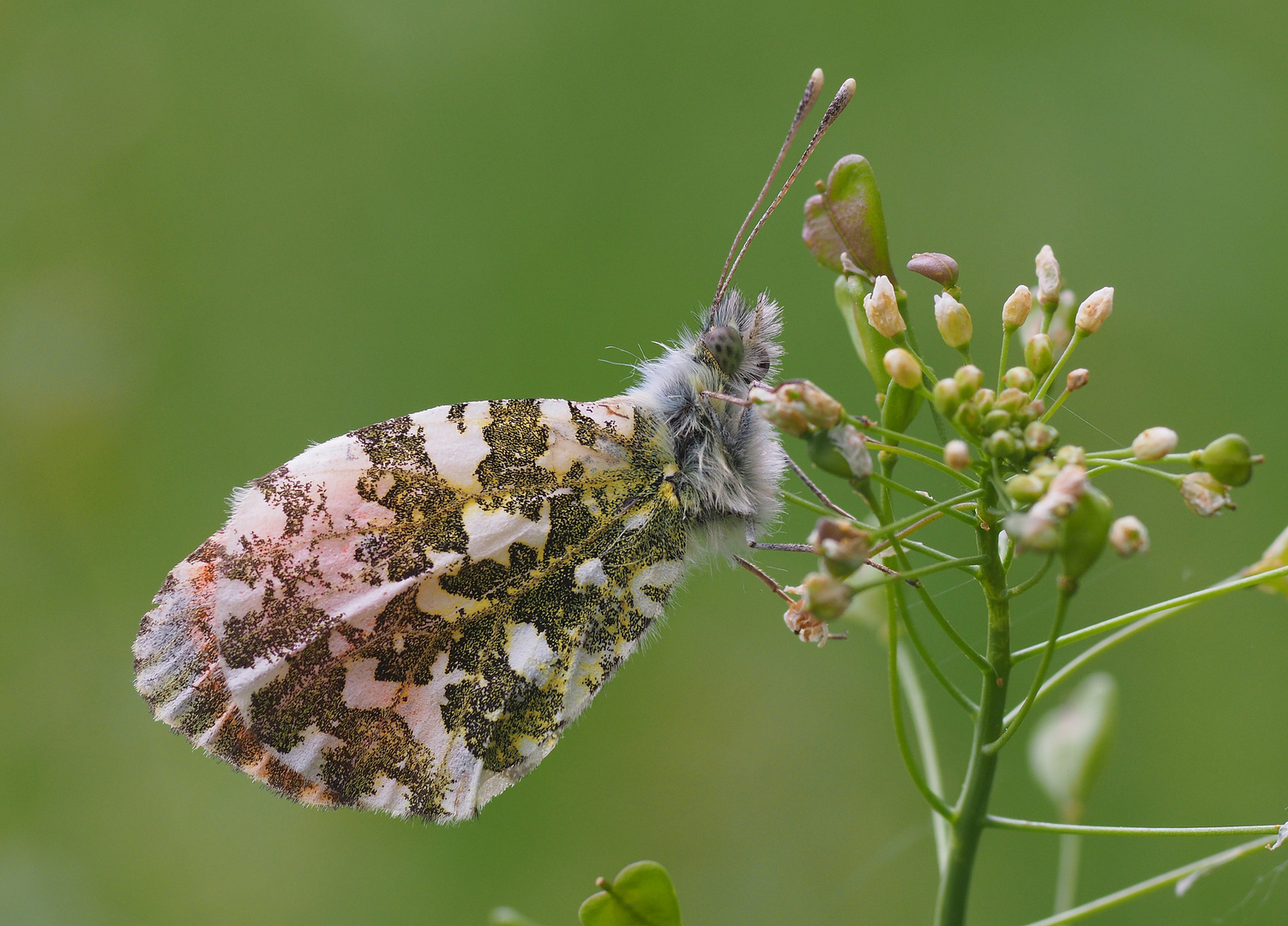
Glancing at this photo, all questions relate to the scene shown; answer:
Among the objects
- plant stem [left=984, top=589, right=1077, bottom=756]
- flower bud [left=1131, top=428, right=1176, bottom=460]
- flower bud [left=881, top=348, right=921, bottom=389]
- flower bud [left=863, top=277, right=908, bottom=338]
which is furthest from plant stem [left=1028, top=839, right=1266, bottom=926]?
flower bud [left=863, top=277, right=908, bottom=338]

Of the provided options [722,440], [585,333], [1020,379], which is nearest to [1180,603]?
[1020,379]

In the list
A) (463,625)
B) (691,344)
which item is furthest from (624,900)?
(691,344)

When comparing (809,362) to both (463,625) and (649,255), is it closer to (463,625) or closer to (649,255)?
(649,255)

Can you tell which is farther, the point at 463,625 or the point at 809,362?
the point at 809,362

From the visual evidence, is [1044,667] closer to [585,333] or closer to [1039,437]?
[1039,437]

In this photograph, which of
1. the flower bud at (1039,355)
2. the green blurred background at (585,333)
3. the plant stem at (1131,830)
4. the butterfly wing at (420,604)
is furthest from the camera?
the green blurred background at (585,333)

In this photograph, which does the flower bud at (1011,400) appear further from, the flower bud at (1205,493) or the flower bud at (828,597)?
the flower bud at (828,597)

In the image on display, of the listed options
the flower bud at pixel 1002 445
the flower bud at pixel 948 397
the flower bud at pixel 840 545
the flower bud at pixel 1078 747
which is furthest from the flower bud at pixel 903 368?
the flower bud at pixel 1078 747
